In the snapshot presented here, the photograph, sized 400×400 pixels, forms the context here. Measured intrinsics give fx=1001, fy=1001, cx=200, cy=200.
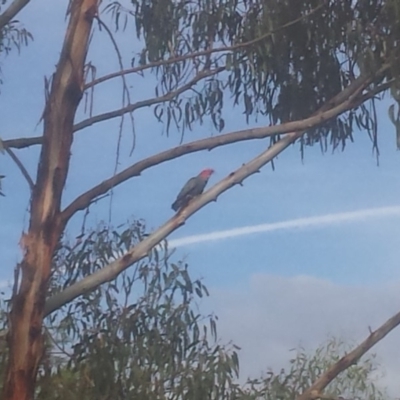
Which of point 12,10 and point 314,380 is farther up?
point 12,10

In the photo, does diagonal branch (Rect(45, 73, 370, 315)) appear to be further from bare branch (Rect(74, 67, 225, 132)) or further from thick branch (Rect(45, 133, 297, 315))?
bare branch (Rect(74, 67, 225, 132))

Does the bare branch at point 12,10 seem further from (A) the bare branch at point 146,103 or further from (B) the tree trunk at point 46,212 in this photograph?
(A) the bare branch at point 146,103

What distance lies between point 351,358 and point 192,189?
674mm

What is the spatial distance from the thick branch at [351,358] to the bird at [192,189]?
65 centimetres

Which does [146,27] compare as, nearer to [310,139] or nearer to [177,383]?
[310,139]

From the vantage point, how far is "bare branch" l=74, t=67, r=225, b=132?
2824 mm

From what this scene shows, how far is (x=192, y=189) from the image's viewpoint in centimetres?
287

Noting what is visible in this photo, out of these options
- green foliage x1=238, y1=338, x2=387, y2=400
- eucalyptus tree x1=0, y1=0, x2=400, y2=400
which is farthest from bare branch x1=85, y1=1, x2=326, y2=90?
green foliage x1=238, y1=338, x2=387, y2=400

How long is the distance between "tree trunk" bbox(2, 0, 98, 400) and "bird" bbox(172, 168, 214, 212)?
33 centimetres

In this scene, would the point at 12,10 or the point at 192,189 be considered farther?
the point at 12,10

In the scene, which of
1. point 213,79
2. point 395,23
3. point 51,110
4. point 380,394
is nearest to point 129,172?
point 51,110

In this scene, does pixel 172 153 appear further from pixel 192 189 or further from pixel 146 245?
pixel 146 245

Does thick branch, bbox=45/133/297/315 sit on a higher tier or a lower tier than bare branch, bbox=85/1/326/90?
lower

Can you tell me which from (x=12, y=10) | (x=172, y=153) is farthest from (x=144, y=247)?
(x=12, y=10)
